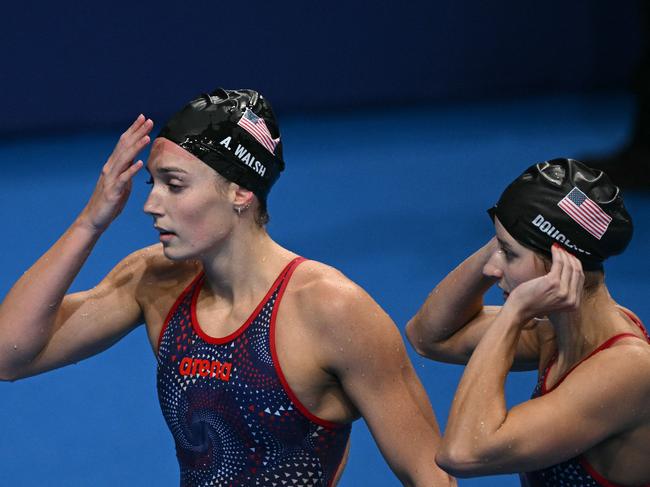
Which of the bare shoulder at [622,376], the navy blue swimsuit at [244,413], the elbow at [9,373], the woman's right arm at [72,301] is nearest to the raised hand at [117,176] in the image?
the woman's right arm at [72,301]

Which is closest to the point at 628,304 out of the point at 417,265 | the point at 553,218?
the point at 417,265

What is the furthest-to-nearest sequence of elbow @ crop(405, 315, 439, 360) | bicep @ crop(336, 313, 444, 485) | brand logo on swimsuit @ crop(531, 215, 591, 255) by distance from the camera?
1. elbow @ crop(405, 315, 439, 360)
2. bicep @ crop(336, 313, 444, 485)
3. brand logo on swimsuit @ crop(531, 215, 591, 255)

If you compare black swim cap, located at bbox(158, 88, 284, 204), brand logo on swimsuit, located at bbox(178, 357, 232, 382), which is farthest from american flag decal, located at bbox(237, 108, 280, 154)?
brand logo on swimsuit, located at bbox(178, 357, 232, 382)

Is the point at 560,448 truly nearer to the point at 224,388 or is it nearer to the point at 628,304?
the point at 224,388

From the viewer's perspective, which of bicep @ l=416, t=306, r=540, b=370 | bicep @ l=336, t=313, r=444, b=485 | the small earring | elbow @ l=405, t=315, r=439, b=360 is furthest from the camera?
elbow @ l=405, t=315, r=439, b=360

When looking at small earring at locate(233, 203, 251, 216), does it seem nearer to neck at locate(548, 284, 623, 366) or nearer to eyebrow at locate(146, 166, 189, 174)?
eyebrow at locate(146, 166, 189, 174)

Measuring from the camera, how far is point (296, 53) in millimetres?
14727

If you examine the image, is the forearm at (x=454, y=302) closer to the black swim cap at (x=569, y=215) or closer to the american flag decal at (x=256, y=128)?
the black swim cap at (x=569, y=215)

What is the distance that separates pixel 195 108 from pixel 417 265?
5217 mm

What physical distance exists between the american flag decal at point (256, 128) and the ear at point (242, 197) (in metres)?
0.16

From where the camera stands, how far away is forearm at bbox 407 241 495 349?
410 centimetres

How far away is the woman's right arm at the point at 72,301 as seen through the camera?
394 cm

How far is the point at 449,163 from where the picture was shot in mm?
12227

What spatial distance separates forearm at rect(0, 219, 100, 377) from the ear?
1.58 ft
